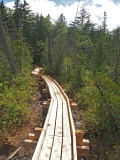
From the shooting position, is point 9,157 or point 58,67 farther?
point 58,67

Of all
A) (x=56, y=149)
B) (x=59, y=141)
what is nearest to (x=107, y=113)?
(x=59, y=141)

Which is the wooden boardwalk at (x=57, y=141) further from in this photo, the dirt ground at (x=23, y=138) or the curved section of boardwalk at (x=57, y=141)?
the dirt ground at (x=23, y=138)

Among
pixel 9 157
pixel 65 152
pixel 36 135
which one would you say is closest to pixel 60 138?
pixel 65 152

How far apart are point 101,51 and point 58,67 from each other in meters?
8.68

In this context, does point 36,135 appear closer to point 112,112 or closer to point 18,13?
point 112,112

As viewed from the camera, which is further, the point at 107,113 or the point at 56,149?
the point at 107,113

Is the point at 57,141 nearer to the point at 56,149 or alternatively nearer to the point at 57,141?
the point at 57,141

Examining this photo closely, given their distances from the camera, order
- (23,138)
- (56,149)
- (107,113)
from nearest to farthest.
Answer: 1. (56,149)
2. (23,138)
3. (107,113)

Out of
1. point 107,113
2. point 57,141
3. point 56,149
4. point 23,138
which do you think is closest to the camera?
point 56,149

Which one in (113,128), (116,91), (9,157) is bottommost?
(9,157)

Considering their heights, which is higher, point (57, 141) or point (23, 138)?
point (57, 141)

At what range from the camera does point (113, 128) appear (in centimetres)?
434

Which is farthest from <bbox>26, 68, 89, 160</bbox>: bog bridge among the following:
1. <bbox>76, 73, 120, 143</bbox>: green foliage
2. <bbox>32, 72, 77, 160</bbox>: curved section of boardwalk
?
<bbox>76, 73, 120, 143</bbox>: green foliage

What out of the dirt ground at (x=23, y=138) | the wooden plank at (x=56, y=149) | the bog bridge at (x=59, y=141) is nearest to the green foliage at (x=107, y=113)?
the dirt ground at (x=23, y=138)
